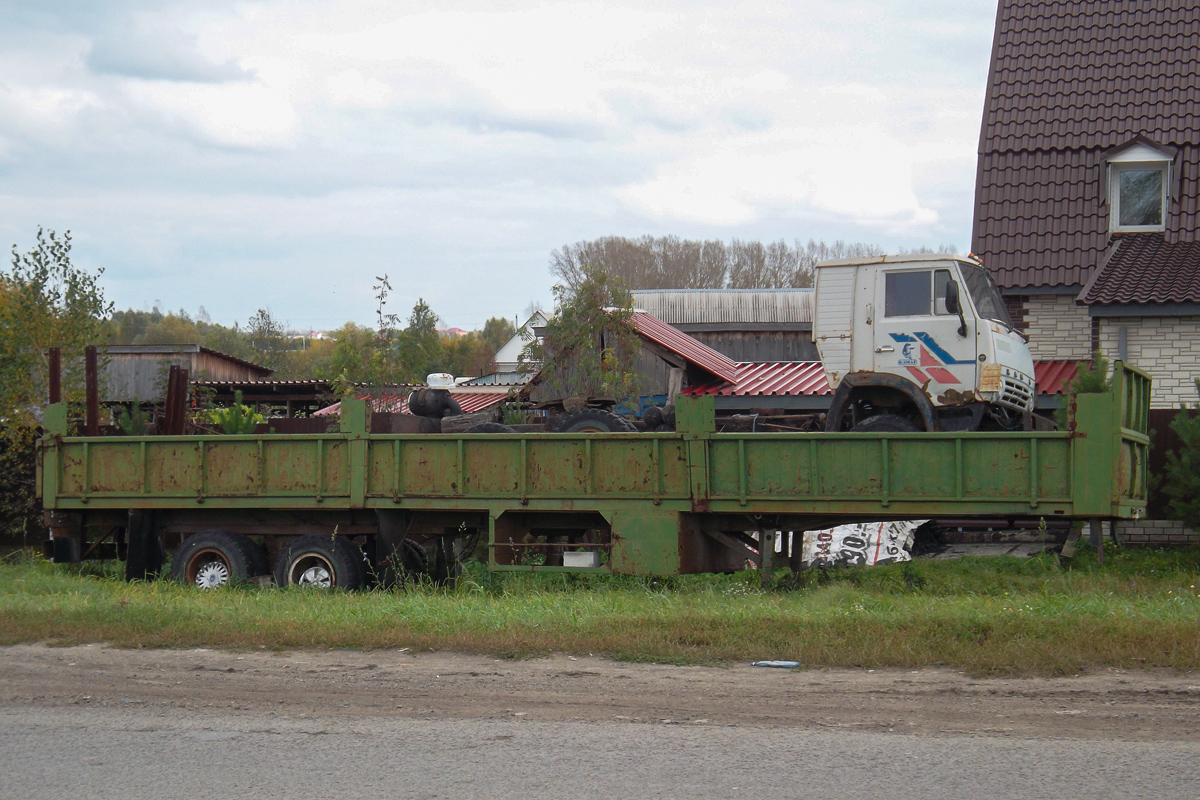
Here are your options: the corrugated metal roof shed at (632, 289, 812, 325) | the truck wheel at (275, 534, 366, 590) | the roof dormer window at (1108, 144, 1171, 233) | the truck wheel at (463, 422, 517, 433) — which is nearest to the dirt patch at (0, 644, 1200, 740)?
the truck wheel at (275, 534, 366, 590)

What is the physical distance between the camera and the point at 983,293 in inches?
456

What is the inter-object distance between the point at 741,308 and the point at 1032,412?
29.8 metres

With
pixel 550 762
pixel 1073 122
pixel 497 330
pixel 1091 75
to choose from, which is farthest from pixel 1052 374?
pixel 497 330

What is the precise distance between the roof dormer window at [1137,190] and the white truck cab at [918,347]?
921cm

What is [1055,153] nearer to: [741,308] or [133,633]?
[133,633]

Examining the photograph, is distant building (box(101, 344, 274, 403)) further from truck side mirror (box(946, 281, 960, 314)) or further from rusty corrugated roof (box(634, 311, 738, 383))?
truck side mirror (box(946, 281, 960, 314))

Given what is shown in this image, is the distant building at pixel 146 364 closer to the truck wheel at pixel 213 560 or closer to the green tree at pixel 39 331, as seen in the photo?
the green tree at pixel 39 331

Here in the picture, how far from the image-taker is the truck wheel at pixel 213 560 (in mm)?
13062

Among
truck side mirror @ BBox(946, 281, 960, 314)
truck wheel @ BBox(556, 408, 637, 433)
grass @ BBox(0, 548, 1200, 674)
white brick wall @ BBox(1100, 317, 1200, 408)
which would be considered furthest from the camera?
white brick wall @ BBox(1100, 317, 1200, 408)

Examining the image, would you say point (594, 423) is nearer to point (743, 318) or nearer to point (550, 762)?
point (550, 762)

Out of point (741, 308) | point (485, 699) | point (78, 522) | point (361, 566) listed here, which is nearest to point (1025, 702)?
point (485, 699)

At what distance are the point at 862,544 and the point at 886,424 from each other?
5431mm

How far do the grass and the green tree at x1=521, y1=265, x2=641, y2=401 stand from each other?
1065cm

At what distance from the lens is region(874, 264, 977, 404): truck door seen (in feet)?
37.0
